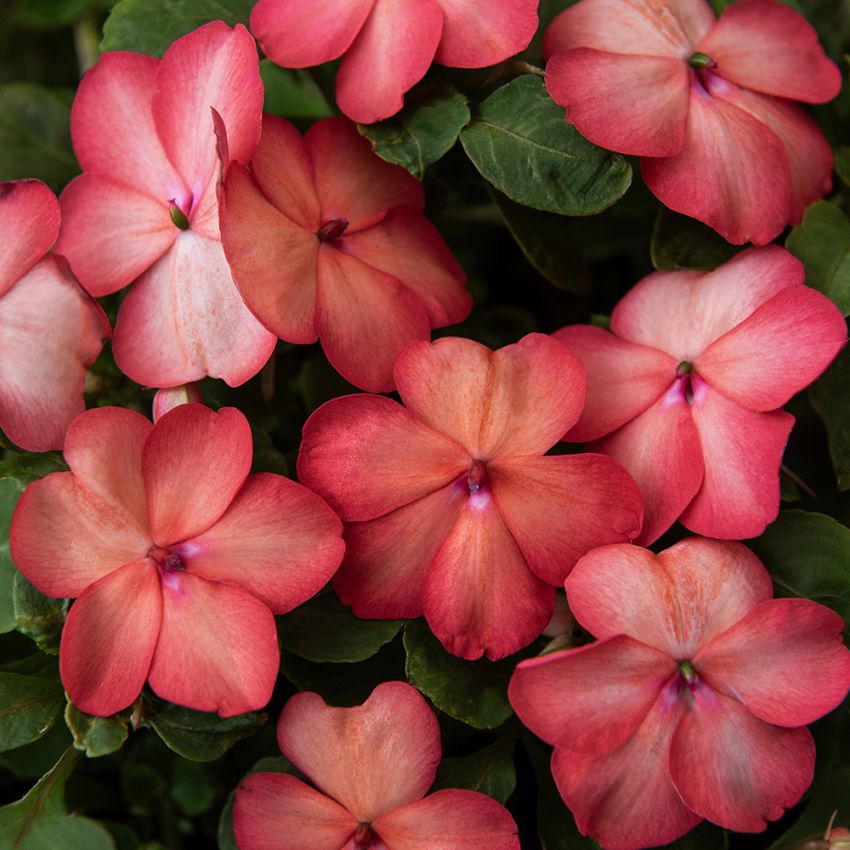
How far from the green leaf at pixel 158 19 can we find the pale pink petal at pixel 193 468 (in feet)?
1.17

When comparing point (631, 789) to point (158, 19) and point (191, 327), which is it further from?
point (158, 19)

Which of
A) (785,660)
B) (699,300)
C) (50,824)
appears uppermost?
(699,300)

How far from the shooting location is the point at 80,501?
65 cm

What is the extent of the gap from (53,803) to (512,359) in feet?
1.42

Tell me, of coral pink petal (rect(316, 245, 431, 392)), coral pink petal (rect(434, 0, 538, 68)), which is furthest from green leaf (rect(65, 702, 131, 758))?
coral pink petal (rect(434, 0, 538, 68))

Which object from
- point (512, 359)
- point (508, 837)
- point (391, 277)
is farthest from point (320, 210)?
point (508, 837)

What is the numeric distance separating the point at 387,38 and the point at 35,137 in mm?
365

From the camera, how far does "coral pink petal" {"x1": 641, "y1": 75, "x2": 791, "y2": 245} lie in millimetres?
721

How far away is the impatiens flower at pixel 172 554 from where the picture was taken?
2.07 feet

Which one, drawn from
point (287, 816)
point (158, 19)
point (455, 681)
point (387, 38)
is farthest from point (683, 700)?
point (158, 19)

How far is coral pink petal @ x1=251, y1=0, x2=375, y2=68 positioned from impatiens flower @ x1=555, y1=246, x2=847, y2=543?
0.83 ft

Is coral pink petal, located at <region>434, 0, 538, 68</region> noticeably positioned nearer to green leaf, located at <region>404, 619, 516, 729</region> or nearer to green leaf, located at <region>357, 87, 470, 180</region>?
green leaf, located at <region>357, 87, 470, 180</region>

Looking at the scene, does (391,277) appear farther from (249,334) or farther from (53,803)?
(53,803)

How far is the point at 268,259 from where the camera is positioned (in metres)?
0.66
